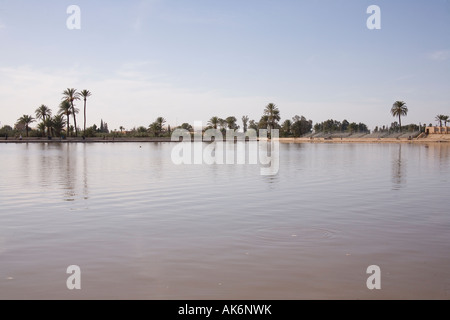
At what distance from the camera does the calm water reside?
5.59 m

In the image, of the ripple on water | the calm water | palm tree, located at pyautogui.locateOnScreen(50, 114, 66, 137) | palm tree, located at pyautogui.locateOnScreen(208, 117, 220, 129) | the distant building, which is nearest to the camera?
the calm water

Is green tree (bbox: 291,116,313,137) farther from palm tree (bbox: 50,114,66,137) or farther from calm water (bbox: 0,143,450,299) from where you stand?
calm water (bbox: 0,143,450,299)

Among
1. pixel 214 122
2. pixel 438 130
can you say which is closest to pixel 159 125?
pixel 214 122

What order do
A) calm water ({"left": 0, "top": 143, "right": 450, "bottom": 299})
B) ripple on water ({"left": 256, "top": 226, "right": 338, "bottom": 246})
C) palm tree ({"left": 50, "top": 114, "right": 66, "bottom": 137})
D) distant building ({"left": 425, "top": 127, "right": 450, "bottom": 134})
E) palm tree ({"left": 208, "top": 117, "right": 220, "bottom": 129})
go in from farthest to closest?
palm tree ({"left": 208, "top": 117, "right": 220, "bottom": 129})
distant building ({"left": 425, "top": 127, "right": 450, "bottom": 134})
palm tree ({"left": 50, "top": 114, "right": 66, "bottom": 137})
ripple on water ({"left": 256, "top": 226, "right": 338, "bottom": 246})
calm water ({"left": 0, "top": 143, "right": 450, "bottom": 299})

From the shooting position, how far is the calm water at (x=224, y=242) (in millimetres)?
5594

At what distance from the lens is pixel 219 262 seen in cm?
661

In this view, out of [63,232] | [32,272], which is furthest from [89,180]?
[32,272]

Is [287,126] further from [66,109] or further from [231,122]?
[66,109]

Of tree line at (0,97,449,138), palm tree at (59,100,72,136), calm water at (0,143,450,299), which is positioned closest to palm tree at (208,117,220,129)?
tree line at (0,97,449,138)

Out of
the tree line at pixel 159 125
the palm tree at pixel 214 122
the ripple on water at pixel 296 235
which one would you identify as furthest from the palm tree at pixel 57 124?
the ripple on water at pixel 296 235

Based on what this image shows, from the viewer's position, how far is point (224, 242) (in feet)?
25.6

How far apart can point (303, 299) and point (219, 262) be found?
172 centimetres
